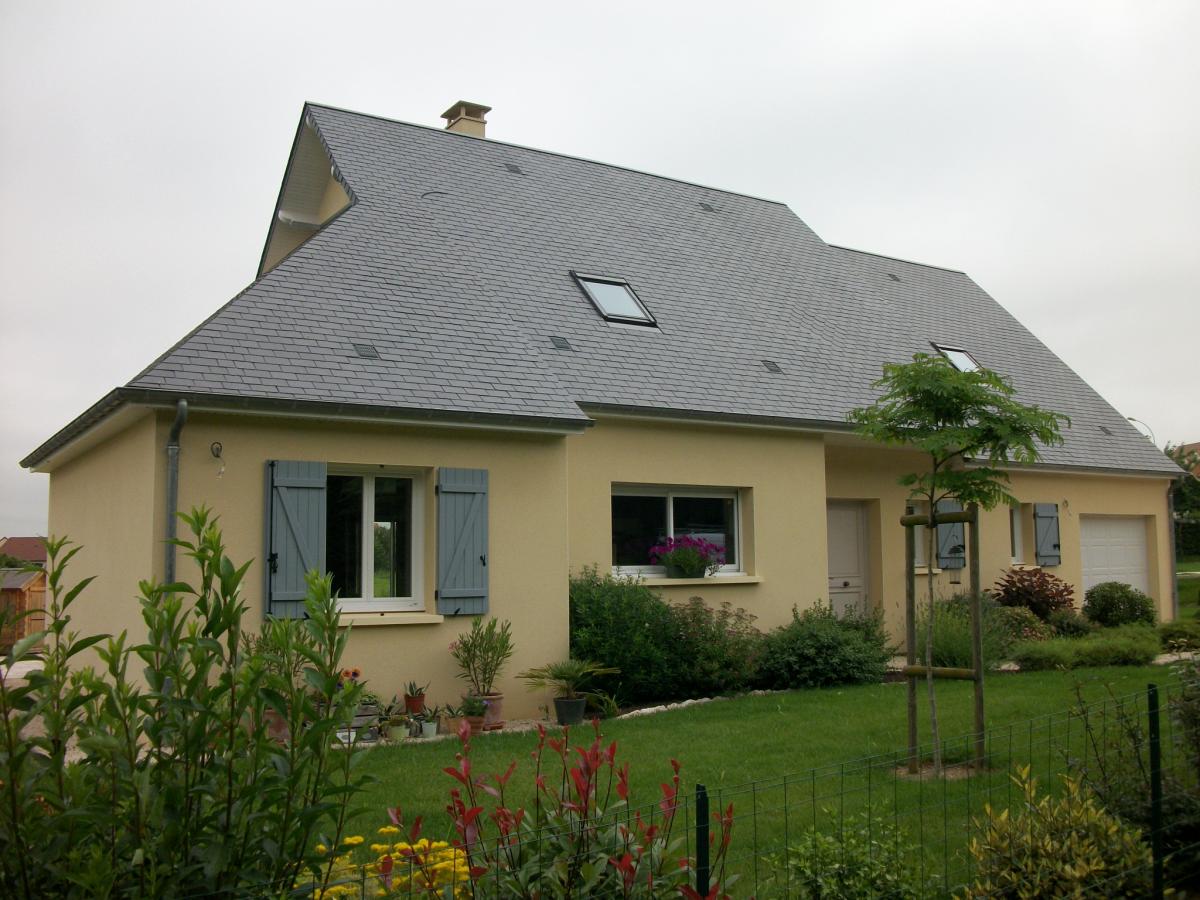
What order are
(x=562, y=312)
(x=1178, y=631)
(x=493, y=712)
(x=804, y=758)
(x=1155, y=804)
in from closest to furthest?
(x=1155, y=804) → (x=804, y=758) → (x=493, y=712) → (x=1178, y=631) → (x=562, y=312)

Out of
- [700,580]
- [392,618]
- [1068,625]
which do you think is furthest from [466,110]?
[1068,625]

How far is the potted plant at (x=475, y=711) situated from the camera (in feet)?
34.4

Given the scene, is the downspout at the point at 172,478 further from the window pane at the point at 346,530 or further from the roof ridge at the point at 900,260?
the roof ridge at the point at 900,260

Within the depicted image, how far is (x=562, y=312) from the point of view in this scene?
14234mm

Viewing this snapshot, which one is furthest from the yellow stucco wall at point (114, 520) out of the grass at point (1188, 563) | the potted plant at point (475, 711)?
the grass at point (1188, 563)

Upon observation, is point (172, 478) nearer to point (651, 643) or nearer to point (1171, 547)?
point (651, 643)

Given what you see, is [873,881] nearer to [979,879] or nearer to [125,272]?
[979,879]

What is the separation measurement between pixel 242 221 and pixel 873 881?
63.5 ft

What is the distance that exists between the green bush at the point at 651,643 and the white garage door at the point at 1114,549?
9.56m

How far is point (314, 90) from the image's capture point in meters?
18.7

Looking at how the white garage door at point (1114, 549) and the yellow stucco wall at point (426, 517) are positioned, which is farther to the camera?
the white garage door at point (1114, 549)

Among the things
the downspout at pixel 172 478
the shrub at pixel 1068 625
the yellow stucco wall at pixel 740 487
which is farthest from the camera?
the shrub at pixel 1068 625

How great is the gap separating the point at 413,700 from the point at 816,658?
15.8 ft

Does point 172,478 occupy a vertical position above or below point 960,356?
below
